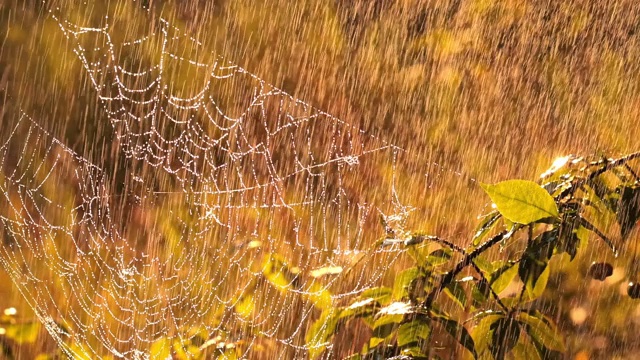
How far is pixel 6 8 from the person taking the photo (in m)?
2.67

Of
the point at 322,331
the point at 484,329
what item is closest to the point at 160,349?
the point at 322,331

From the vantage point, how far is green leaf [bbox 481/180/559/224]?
0.43 m

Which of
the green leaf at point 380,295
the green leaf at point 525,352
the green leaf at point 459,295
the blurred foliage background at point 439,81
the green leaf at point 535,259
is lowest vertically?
the green leaf at point 525,352

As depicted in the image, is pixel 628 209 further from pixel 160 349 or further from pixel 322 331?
pixel 160 349

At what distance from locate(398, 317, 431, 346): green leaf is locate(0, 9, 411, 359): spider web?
113 centimetres

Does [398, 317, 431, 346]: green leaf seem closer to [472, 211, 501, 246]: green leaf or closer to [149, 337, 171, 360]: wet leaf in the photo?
[472, 211, 501, 246]: green leaf

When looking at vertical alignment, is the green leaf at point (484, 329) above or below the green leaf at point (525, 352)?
above

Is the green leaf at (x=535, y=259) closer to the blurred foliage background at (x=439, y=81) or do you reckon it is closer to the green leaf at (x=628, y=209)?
the green leaf at (x=628, y=209)

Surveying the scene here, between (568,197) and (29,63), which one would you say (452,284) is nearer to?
(568,197)

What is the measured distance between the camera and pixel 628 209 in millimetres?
467

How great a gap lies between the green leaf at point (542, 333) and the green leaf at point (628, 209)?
3.2 inches

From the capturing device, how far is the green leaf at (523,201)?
0.43m

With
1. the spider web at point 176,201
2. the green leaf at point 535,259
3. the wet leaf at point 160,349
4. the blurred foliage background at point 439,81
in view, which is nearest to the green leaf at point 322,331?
the green leaf at point 535,259

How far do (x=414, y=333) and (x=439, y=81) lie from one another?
158cm
